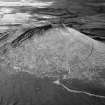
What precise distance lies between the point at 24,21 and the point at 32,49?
2384 mm

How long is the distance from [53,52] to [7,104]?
1.51 metres

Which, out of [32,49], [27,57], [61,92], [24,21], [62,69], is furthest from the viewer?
[24,21]

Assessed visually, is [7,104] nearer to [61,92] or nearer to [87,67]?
[61,92]

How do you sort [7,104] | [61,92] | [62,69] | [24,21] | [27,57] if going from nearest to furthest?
[7,104]
[61,92]
[62,69]
[27,57]
[24,21]

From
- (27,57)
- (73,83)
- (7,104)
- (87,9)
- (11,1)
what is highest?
(11,1)

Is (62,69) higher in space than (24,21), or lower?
lower

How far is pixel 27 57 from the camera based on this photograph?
3988mm

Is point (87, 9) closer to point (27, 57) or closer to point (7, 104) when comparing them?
point (27, 57)

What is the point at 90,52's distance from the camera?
4035mm

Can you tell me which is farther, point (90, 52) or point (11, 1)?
point (11, 1)

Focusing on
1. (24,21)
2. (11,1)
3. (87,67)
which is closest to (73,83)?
(87,67)

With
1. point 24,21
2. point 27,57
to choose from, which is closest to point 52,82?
point 27,57

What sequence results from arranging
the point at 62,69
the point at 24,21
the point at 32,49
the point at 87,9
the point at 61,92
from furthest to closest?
1. the point at 87,9
2. the point at 24,21
3. the point at 32,49
4. the point at 62,69
5. the point at 61,92

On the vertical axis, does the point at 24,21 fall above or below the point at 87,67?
above
